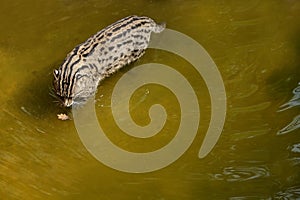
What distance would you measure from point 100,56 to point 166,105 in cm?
91

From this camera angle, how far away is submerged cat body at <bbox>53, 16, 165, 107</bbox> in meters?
6.15

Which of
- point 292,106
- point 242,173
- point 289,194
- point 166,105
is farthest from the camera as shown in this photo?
point 166,105

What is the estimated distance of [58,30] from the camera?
706 centimetres

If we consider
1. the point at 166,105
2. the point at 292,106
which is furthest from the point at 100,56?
the point at 292,106

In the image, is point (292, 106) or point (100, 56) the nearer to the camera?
point (292, 106)

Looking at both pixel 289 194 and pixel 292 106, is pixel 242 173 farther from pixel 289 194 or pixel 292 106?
pixel 292 106

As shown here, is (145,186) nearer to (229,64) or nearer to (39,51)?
(229,64)

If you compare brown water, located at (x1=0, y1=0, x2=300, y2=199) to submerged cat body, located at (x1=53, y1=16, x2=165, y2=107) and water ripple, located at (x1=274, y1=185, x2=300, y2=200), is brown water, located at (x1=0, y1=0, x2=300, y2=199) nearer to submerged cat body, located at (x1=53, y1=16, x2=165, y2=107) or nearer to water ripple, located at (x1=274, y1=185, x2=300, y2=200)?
water ripple, located at (x1=274, y1=185, x2=300, y2=200)

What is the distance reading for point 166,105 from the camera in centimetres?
609

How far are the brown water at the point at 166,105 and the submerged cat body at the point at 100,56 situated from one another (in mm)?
123

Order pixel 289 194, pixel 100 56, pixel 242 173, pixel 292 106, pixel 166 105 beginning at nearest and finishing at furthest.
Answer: pixel 289 194
pixel 242 173
pixel 292 106
pixel 166 105
pixel 100 56

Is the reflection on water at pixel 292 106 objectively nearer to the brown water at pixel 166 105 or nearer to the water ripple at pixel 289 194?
the brown water at pixel 166 105

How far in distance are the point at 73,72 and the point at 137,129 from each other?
0.87 m

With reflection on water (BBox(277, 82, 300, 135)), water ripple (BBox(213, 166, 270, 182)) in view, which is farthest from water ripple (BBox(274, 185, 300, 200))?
reflection on water (BBox(277, 82, 300, 135))
